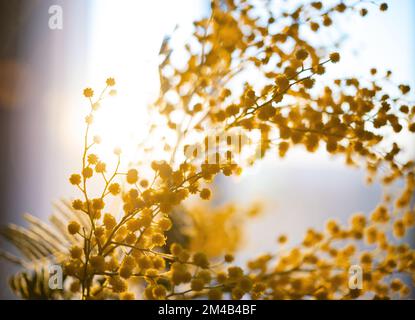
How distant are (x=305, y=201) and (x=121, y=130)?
2.57 metres

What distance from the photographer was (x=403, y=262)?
539mm

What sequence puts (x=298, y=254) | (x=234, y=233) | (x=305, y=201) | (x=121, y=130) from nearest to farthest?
(x=121, y=130) → (x=298, y=254) → (x=234, y=233) → (x=305, y=201)

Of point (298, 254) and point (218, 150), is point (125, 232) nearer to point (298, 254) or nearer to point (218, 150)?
point (218, 150)

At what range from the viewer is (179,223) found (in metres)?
0.70

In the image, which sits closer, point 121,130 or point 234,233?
point 121,130

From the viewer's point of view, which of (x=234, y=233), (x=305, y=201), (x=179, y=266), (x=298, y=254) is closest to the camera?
(x=179, y=266)

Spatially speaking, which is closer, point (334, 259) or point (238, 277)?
point (238, 277)

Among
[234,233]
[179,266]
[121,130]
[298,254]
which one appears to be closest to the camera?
[179,266]
